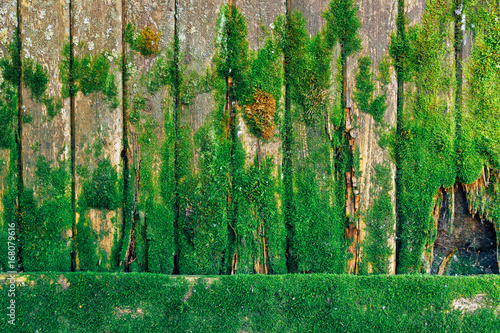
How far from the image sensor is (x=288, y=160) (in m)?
2.38

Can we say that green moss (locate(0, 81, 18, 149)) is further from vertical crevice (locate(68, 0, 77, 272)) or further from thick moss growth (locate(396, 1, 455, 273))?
thick moss growth (locate(396, 1, 455, 273))

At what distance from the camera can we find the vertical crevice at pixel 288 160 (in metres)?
2.36

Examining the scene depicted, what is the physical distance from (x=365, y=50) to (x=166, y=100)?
155cm

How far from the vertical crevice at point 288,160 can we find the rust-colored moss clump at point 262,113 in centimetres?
13

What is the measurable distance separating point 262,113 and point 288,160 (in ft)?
1.33

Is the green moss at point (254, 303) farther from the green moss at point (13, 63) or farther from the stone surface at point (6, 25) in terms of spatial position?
the green moss at point (13, 63)

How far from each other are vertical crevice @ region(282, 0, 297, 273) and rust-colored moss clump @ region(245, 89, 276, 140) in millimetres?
125

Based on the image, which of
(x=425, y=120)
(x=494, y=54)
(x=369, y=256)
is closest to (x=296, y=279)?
(x=369, y=256)

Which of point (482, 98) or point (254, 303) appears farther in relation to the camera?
point (482, 98)

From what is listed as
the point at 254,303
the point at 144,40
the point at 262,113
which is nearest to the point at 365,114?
the point at 262,113

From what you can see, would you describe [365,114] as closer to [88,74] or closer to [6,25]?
[88,74]

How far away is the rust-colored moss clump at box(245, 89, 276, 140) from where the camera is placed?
2.31 metres

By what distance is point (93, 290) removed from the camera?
213 centimetres

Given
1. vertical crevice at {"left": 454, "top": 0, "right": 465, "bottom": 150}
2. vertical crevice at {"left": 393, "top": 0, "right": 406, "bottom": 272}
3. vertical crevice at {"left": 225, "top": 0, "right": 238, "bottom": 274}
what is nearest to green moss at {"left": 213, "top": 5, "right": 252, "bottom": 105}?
vertical crevice at {"left": 225, "top": 0, "right": 238, "bottom": 274}
